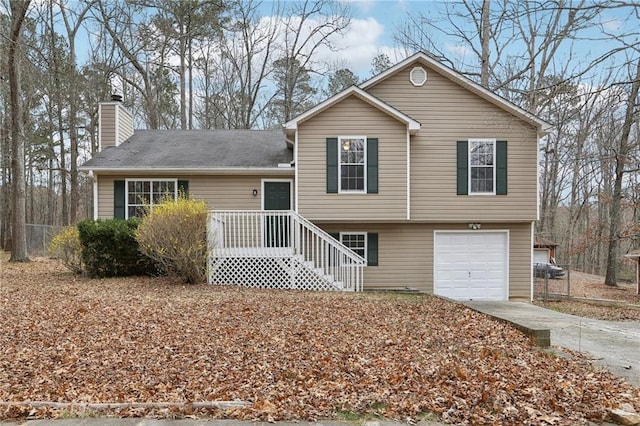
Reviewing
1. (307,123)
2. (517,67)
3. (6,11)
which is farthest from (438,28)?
(6,11)

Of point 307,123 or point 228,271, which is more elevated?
point 307,123

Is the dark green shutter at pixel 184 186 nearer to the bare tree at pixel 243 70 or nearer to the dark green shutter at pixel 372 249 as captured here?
the dark green shutter at pixel 372 249

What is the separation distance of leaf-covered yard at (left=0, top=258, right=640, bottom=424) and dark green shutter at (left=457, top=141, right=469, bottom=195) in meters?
5.31

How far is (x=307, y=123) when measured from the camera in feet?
39.2

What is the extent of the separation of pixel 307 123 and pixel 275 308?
5.82 meters

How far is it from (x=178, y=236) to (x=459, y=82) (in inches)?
348

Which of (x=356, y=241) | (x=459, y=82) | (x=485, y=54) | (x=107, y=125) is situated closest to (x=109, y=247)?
(x=107, y=125)

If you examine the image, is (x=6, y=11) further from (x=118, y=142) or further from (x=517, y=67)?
(x=517, y=67)

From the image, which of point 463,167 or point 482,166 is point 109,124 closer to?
point 463,167

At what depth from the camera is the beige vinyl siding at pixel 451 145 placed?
12.5 metres

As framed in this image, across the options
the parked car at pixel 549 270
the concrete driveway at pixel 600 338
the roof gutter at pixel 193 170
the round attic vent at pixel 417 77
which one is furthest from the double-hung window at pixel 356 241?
the parked car at pixel 549 270

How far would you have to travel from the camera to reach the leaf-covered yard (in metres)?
3.59

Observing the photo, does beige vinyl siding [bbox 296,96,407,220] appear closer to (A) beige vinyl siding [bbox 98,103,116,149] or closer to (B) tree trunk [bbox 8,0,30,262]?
(A) beige vinyl siding [bbox 98,103,116,149]

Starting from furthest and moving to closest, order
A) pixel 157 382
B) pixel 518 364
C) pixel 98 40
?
pixel 98 40
pixel 518 364
pixel 157 382
